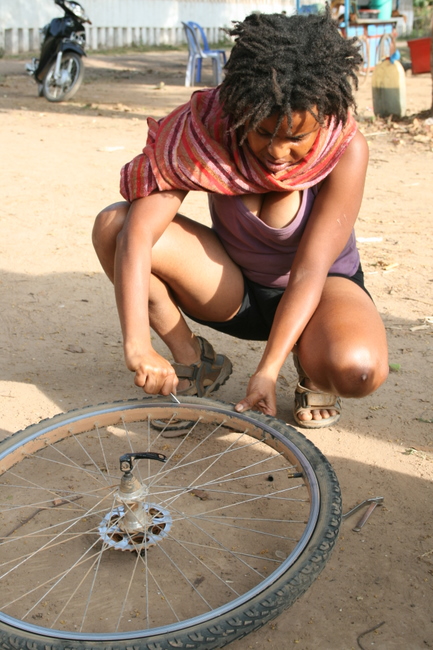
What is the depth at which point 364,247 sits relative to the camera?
4492 millimetres

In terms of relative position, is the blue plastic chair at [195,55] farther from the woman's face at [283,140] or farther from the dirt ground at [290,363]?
the woman's face at [283,140]

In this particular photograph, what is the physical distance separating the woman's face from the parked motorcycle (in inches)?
325

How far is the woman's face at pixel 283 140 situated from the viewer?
2.01 m

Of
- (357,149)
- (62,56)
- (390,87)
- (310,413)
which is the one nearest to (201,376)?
(310,413)

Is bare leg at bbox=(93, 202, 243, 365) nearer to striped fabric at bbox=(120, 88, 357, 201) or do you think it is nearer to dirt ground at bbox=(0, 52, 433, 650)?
striped fabric at bbox=(120, 88, 357, 201)

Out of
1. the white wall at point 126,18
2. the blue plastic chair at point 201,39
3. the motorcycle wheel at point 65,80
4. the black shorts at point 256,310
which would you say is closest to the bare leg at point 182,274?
the black shorts at point 256,310

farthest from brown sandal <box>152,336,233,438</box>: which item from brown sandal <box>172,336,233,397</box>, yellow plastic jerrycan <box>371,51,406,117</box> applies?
yellow plastic jerrycan <box>371,51,406,117</box>

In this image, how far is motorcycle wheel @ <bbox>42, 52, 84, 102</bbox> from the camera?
9.71 m

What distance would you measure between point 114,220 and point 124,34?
56.0ft

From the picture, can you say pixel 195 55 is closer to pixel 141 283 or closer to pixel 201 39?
pixel 201 39

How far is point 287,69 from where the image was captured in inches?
77.5

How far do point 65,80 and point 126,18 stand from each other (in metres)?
9.11

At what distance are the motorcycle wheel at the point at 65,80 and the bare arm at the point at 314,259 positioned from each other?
8.20 meters

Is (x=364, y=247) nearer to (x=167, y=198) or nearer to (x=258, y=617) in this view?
(x=167, y=198)
